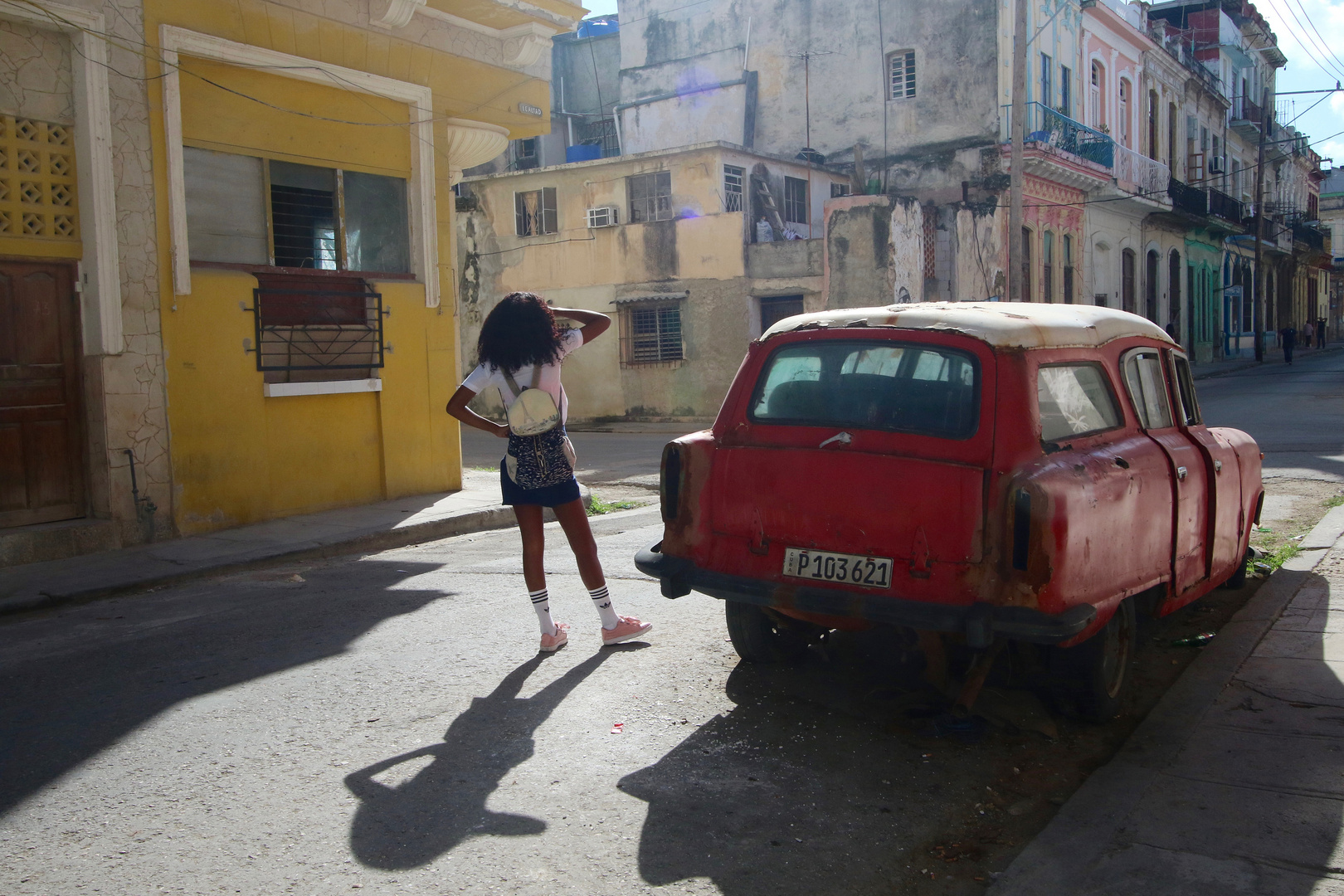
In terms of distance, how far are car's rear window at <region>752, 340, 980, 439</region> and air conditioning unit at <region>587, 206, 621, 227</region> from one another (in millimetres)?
19382

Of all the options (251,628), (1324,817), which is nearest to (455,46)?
(251,628)

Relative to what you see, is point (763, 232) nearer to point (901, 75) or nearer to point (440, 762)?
point (901, 75)

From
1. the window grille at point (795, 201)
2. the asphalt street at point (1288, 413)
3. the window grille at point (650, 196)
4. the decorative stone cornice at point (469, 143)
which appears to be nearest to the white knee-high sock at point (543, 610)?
the decorative stone cornice at point (469, 143)

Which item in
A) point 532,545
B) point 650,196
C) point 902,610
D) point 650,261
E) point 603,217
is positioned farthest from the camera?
point 603,217

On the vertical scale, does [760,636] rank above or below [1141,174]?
below

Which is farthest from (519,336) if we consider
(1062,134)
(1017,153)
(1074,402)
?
(1062,134)

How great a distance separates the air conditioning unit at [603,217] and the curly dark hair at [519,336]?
61.4 feet

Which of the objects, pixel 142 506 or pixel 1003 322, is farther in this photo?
pixel 142 506

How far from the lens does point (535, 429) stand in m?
5.06

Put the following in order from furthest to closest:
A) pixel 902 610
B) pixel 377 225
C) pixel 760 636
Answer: pixel 377 225 < pixel 760 636 < pixel 902 610

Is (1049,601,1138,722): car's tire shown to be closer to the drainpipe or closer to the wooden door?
the drainpipe

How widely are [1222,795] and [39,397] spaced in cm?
821

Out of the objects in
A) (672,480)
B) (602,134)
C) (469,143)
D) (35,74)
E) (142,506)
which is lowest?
(142,506)

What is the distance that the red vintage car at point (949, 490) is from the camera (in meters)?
3.88
